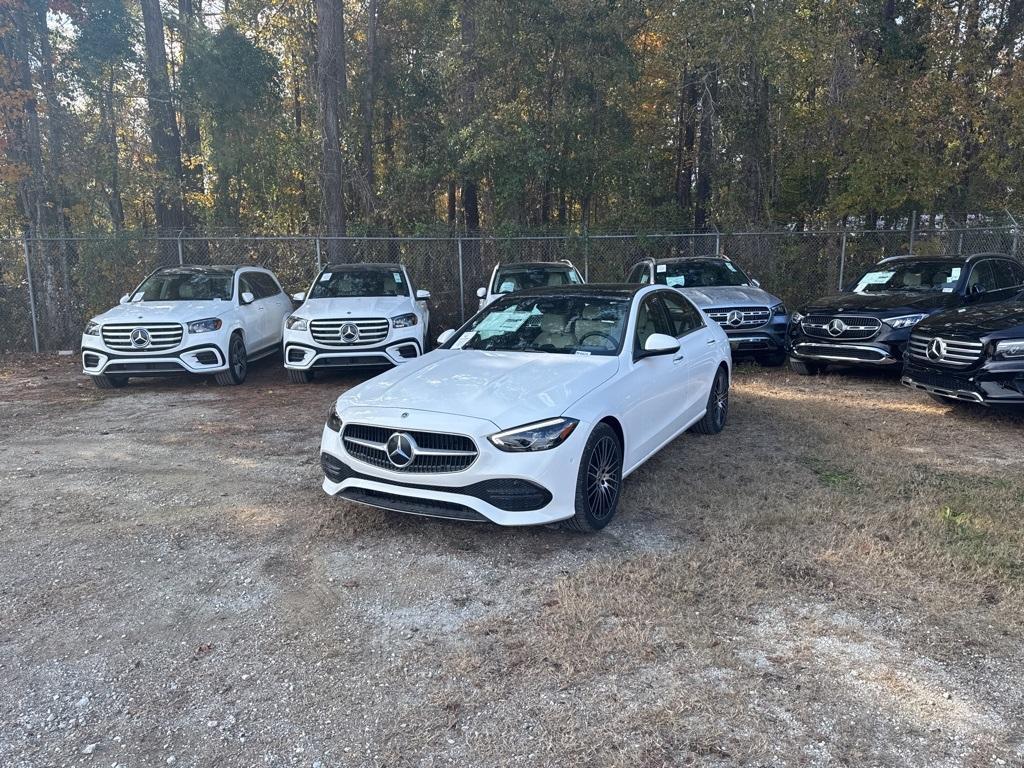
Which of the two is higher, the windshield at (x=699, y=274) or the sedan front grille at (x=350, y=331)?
the windshield at (x=699, y=274)

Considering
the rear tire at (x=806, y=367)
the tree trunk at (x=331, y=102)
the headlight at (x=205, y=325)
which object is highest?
the tree trunk at (x=331, y=102)

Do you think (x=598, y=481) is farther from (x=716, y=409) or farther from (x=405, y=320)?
(x=405, y=320)

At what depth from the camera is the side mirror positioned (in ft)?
17.7

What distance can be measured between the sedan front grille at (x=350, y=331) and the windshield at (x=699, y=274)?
4.57m

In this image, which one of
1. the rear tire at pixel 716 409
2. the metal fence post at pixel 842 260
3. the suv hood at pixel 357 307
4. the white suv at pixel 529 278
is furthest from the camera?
the metal fence post at pixel 842 260

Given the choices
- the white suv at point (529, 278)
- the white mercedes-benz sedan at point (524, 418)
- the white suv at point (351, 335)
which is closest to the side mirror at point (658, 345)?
the white mercedes-benz sedan at point (524, 418)

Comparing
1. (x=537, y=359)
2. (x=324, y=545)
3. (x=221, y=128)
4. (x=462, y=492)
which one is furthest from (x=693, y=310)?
(x=221, y=128)

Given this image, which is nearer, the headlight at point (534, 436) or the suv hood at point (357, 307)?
the headlight at point (534, 436)

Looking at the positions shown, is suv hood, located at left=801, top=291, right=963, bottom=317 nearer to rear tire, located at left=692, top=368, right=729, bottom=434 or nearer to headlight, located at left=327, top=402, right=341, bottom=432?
rear tire, located at left=692, top=368, right=729, bottom=434

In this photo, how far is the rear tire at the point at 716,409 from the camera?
7109 millimetres

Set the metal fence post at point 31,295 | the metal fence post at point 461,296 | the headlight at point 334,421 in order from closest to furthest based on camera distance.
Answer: the headlight at point 334,421, the metal fence post at point 31,295, the metal fence post at point 461,296

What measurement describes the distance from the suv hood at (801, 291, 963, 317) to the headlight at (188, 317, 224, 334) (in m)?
8.01

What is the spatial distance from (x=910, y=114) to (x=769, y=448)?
1220 cm

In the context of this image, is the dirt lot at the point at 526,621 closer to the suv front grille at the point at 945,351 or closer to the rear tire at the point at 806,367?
the suv front grille at the point at 945,351
